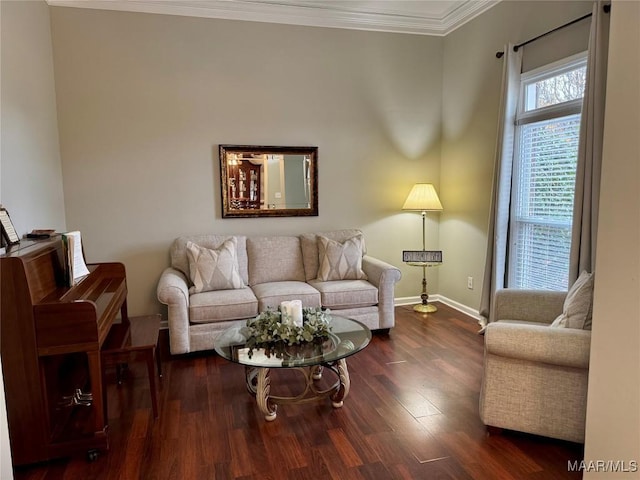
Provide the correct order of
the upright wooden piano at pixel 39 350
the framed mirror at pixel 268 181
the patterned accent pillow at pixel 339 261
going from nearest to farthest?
the upright wooden piano at pixel 39 350 → the patterned accent pillow at pixel 339 261 → the framed mirror at pixel 268 181

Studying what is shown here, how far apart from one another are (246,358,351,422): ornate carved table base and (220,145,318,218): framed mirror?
6.35ft

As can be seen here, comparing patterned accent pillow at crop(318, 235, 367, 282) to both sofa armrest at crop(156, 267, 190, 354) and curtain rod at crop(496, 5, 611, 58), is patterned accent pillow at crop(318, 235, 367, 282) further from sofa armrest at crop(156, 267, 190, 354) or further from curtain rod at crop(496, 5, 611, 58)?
curtain rod at crop(496, 5, 611, 58)

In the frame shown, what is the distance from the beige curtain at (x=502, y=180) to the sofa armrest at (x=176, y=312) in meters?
2.67

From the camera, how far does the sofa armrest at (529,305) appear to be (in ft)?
9.53

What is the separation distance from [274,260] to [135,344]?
72.6 inches

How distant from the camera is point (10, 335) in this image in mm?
2043

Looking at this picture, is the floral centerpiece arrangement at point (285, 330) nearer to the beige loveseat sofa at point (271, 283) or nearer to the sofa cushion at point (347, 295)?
the beige loveseat sofa at point (271, 283)

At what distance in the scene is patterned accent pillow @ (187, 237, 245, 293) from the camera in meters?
3.80

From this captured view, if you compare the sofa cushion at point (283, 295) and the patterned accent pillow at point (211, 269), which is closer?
the sofa cushion at point (283, 295)

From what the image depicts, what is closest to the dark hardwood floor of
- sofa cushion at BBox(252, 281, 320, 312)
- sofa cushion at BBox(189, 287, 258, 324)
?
sofa cushion at BBox(189, 287, 258, 324)

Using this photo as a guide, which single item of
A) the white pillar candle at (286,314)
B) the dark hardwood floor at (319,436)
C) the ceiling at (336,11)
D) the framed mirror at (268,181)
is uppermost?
the ceiling at (336,11)

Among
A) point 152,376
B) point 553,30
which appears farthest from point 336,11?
point 152,376

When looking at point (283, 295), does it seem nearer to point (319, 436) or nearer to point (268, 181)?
point (268, 181)

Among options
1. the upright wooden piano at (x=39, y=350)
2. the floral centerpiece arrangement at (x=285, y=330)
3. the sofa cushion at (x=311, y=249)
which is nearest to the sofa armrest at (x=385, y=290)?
the sofa cushion at (x=311, y=249)
